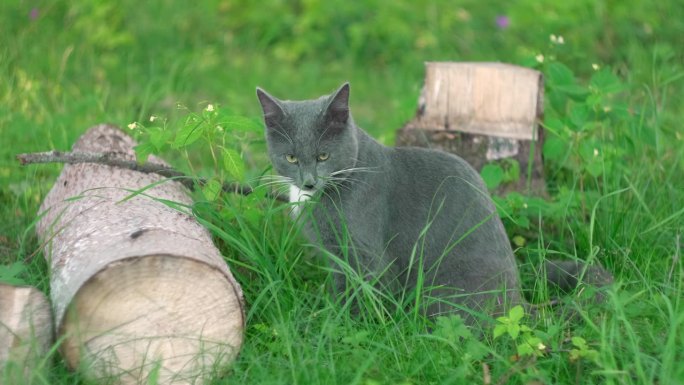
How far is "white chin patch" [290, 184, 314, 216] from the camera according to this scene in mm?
3143

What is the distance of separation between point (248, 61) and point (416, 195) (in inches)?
147

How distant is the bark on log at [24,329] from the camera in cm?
247

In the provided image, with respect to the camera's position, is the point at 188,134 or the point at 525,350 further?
the point at 188,134

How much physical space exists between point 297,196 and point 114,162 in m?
0.76

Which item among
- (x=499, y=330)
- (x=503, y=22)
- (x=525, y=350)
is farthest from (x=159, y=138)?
(x=503, y=22)

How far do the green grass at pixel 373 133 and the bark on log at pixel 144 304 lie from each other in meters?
0.12

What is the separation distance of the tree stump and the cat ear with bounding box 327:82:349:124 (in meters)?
1.06

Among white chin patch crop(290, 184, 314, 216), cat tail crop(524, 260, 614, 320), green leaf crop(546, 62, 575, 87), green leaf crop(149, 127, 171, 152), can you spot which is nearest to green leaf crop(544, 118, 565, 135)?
green leaf crop(546, 62, 575, 87)

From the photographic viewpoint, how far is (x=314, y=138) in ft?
10.1

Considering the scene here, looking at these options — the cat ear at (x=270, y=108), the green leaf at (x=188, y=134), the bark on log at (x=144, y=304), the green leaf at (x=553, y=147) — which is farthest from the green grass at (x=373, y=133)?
the cat ear at (x=270, y=108)

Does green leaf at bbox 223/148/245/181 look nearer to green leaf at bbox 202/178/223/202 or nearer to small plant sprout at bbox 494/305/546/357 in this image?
green leaf at bbox 202/178/223/202

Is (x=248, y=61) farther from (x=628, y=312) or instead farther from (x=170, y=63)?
(x=628, y=312)

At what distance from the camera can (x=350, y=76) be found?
6.48 metres

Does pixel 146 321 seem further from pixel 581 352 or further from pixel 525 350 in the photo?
pixel 581 352
